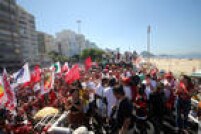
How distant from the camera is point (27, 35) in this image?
7338 cm

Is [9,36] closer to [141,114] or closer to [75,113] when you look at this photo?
[75,113]

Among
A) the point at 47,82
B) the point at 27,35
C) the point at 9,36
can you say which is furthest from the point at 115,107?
the point at 27,35

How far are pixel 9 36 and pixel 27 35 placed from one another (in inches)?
724

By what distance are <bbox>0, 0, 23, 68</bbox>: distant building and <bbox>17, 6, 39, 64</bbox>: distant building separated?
9594 millimetres

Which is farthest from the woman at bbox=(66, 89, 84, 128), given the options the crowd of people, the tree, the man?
the tree

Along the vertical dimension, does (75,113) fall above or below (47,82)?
below

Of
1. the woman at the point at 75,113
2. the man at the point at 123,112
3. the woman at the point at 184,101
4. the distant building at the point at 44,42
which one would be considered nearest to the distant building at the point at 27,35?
the distant building at the point at 44,42

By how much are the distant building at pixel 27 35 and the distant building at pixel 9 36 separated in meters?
9.59

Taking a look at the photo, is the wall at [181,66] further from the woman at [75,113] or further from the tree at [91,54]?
the tree at [91,54]

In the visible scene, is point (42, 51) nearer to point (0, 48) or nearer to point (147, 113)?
point (0, 48)

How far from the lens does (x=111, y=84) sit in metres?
5.59

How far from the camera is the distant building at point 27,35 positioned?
69.5 meters

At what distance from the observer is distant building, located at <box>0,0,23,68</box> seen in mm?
52062

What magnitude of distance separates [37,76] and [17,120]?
3.35 m
